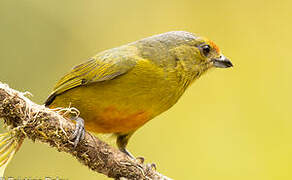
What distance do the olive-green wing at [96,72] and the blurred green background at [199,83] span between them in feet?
6.03

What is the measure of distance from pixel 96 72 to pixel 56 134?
3.80 ft

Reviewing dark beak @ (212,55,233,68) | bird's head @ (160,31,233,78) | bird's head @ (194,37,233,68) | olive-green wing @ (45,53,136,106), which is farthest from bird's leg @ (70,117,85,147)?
dark beak @ (212,55,233,68)

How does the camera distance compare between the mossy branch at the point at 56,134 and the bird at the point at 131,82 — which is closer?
the mossy branch at the point at 56,134

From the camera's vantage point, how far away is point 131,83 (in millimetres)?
3570

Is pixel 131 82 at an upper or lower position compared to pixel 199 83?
upper

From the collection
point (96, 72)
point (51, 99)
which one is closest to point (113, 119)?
point (96, 72)

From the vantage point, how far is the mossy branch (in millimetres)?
2479

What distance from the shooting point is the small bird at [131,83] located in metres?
3.48

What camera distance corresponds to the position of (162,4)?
6.46 meters

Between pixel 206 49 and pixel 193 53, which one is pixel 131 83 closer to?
pixel 193 53

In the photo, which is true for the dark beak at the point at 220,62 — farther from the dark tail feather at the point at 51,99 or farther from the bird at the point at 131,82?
the dark tail feather at the point at 51,99

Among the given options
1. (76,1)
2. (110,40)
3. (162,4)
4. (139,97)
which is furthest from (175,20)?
(139,97)

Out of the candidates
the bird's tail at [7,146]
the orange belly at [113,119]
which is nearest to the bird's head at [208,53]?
the orange belly at [113,119]

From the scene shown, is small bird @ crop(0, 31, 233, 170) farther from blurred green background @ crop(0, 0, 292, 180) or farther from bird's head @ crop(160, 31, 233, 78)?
blurred green background @ crop(0, 0, 292, 180)
